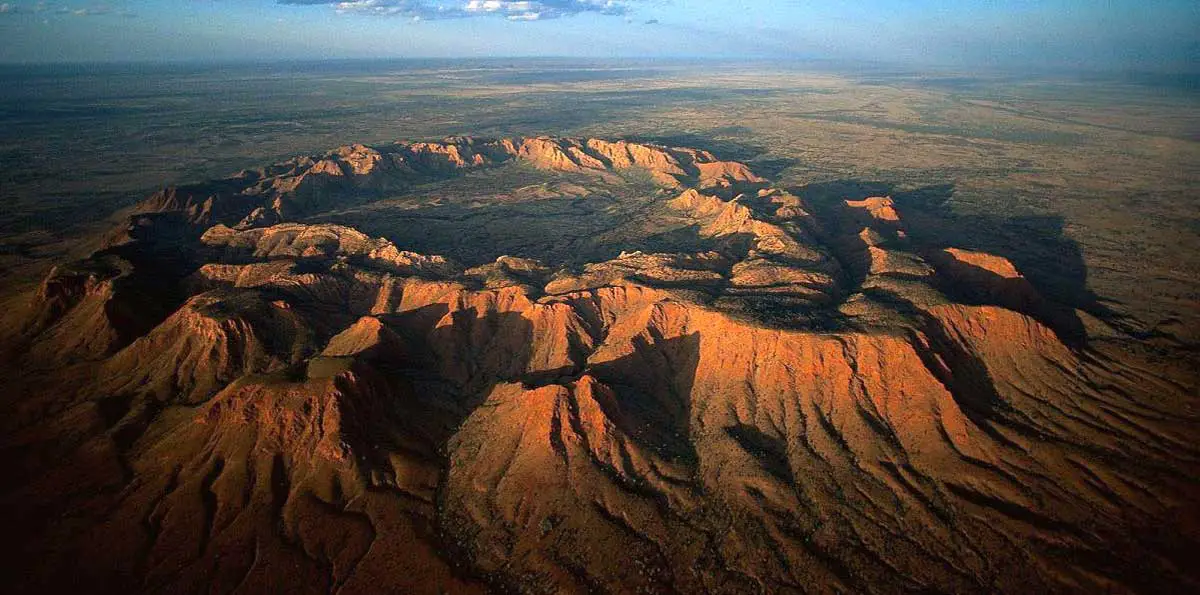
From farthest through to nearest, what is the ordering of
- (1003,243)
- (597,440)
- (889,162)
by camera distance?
(889,162), (1003,243), (597,440)

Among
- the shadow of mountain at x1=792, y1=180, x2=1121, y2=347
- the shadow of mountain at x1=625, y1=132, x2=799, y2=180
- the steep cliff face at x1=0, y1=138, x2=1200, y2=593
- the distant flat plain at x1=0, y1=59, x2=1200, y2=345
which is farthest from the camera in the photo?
the shadow of mountain at x1=625, y1=132, x2=799, y2=180

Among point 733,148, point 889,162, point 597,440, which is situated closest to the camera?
point 597,440

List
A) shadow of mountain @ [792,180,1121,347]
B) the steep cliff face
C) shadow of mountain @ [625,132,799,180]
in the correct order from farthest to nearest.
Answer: shadow of mountain @ [625,132,799,180] < shadow of mountain @ [792,180,1121,347] < the steep cliff face

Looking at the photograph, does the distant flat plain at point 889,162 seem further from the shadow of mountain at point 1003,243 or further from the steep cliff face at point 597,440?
the steep cliff face at point 597,440

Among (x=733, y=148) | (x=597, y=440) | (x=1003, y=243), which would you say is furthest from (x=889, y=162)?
(x=597, y=440)

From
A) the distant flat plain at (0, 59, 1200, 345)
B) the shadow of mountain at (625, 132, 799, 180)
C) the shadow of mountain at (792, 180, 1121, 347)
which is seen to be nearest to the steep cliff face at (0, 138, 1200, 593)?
the shadow of mountain at (792, 180, 1121, 347)

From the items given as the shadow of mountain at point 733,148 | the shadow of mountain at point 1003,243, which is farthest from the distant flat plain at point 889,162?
the shadow of mountain at point 733,148

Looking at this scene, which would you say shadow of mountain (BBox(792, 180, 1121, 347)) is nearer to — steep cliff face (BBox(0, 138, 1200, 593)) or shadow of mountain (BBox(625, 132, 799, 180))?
steep cliff face (BBox(0, 138, 1200, 593))

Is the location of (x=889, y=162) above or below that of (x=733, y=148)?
below

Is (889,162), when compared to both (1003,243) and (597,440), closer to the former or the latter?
(1003,243)
